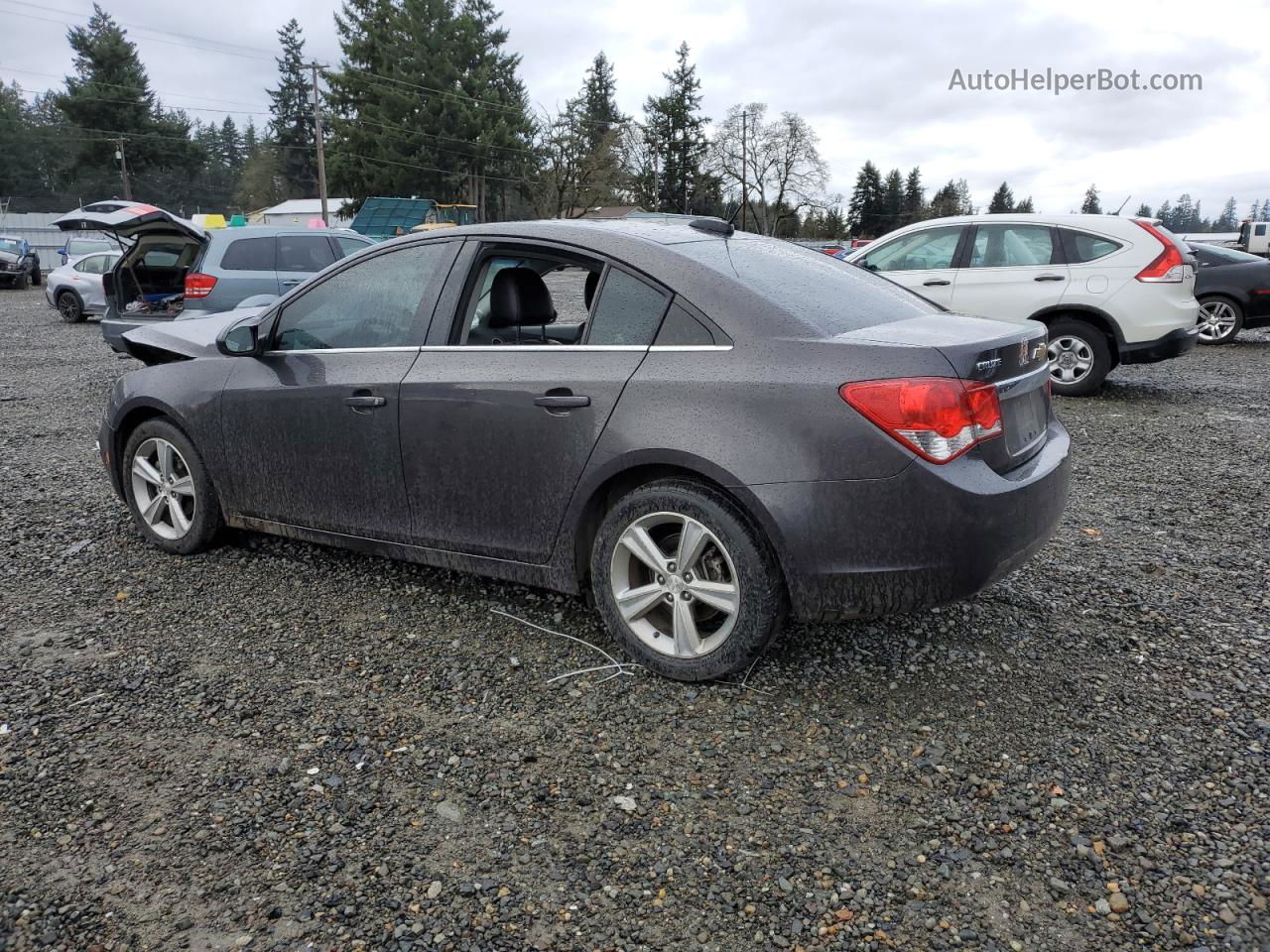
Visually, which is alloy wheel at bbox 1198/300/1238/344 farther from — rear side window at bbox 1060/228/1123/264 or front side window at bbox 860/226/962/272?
front side window at bbox 860/226/962/272

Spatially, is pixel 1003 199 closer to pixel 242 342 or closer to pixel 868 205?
pixel 868 205

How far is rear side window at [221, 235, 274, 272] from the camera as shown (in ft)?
→ 35.8

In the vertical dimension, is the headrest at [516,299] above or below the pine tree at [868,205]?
below

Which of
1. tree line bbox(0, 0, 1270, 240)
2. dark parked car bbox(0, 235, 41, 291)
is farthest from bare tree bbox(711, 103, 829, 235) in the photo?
dark parked car bbox(0, 235, 41, 291)

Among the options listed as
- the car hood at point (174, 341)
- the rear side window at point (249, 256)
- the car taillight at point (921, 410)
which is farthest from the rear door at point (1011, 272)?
the rear side window at point (249, 256)

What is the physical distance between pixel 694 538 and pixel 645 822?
0.94 m

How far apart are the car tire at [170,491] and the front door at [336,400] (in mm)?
251

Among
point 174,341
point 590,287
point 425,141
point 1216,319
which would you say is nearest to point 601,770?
point 590,287

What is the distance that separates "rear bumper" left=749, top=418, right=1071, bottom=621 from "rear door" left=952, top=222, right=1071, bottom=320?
6.64 meters

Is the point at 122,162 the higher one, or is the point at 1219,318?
the point at 122,162

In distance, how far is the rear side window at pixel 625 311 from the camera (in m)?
3.37

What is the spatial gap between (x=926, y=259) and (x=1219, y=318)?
655cm

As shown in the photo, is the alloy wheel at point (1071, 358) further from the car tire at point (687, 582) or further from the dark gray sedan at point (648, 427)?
the car tire at point (687, 582)

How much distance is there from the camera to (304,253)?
11.5 meters
